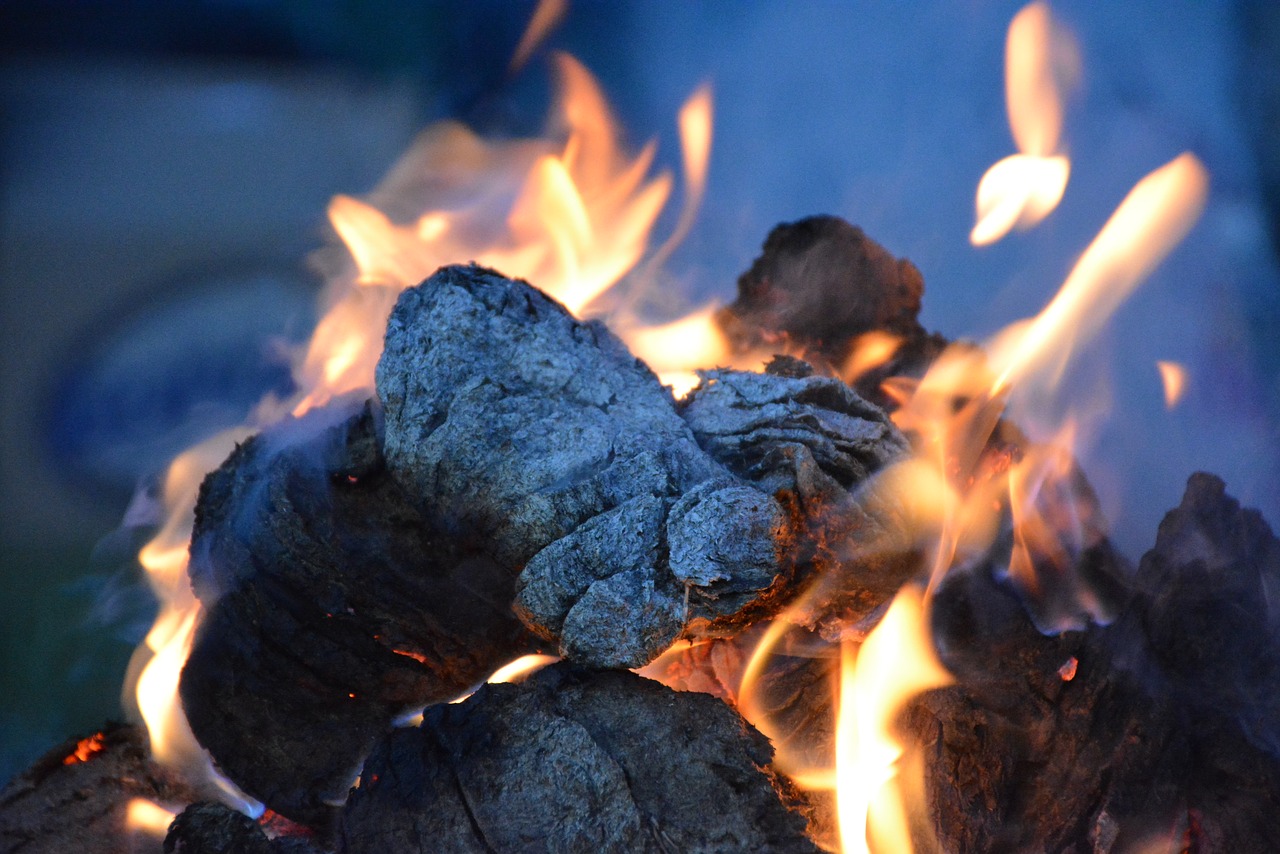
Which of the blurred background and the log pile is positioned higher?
the blurred background

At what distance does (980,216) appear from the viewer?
177 inches

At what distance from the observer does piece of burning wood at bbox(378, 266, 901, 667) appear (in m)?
1.70

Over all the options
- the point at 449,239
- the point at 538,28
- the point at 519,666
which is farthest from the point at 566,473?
the point at 538,28

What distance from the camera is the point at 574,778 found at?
1.62 metres

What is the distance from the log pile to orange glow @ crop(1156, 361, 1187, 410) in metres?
1.44

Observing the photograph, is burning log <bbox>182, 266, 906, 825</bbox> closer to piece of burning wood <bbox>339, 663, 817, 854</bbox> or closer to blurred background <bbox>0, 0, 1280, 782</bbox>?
piece of burning wood <bbox>339, 663, 817, 854</bbox>

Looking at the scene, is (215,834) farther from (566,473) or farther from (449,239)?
(449,239)

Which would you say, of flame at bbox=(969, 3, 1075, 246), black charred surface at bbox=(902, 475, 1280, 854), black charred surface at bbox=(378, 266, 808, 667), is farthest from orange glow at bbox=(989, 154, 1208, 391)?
black charred surface at bbox=(378, 266, 808, 667)

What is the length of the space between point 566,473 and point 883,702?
36.0 inches

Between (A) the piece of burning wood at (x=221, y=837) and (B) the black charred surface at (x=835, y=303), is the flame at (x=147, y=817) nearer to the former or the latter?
(A) the piece of burning wood at (x=221, y=837)

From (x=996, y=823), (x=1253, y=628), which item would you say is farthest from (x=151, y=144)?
(x=1253, y=628)

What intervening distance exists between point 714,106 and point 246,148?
97.0 inches

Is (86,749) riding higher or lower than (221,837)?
higher

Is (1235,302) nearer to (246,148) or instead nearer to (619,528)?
(619,528)
